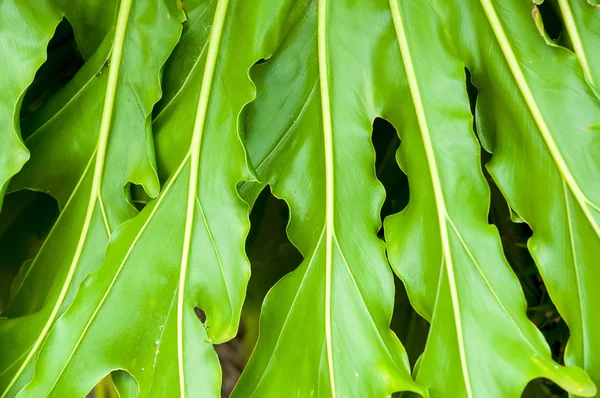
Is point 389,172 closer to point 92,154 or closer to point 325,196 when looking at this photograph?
point 325,196

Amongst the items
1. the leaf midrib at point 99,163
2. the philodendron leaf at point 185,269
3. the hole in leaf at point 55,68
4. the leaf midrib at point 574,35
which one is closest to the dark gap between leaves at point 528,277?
the leaf midrib at point 574,35

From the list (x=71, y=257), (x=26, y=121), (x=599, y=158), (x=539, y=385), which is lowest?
(x=539, y=385)

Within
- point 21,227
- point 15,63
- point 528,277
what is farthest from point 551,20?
point 21,227

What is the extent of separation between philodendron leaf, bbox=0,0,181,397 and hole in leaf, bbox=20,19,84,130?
126 millimetres

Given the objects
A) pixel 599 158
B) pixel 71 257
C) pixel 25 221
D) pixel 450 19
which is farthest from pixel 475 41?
pixel 25 221

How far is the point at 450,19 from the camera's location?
0.62 meters

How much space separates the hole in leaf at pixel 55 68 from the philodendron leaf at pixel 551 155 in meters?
0.59

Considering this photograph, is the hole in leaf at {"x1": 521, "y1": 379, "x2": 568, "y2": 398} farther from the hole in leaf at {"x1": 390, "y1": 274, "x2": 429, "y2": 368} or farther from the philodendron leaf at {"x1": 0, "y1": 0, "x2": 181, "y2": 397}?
the philodendron leaf at {"x1": 0, "y1": 0, "x2": 181, "y2": 397}

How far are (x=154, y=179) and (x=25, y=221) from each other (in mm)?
→ 312

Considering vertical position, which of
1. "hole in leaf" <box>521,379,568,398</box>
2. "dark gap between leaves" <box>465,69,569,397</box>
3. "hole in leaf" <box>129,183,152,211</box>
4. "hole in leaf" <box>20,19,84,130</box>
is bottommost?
"hole in leaf" <box>521,379,568,398</box>

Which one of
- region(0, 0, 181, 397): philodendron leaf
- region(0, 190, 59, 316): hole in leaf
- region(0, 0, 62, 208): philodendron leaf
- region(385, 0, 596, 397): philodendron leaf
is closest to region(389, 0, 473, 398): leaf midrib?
region(385, 0, 596, 397): philodendron leaf

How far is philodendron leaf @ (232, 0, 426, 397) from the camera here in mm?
600

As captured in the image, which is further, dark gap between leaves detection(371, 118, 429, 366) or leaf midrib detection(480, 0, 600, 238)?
dark gap between leaves detection(371, 118, 429, 366)

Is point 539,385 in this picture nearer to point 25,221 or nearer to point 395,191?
point 395,191
